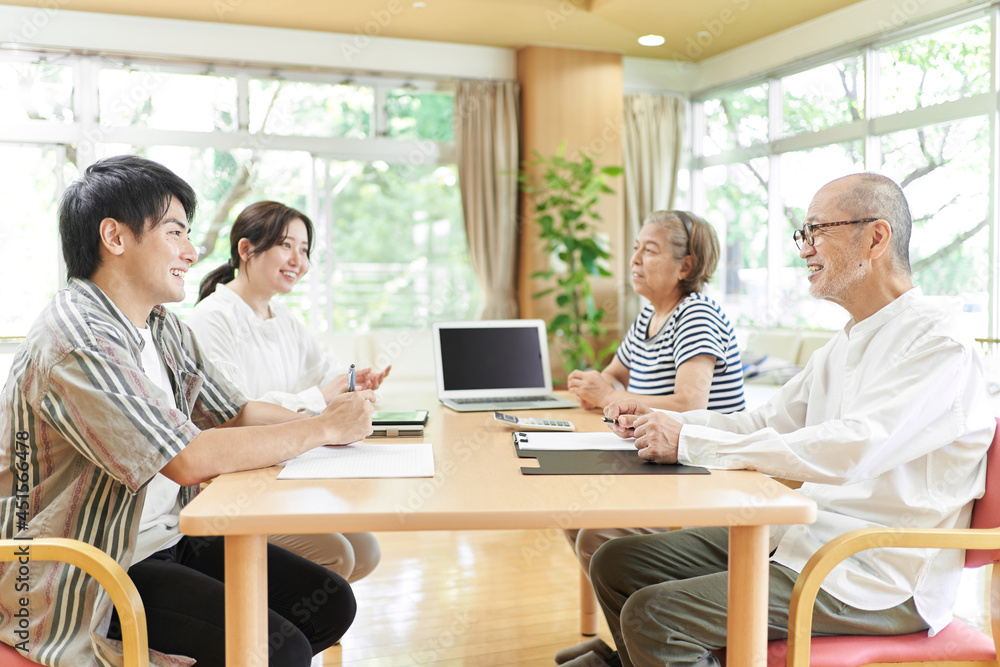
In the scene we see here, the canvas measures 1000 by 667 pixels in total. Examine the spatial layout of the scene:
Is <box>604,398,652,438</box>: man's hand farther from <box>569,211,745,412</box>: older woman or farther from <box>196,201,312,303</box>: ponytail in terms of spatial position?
<box>196,201,312,303</box>: ponytail

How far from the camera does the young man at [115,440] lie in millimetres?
1211

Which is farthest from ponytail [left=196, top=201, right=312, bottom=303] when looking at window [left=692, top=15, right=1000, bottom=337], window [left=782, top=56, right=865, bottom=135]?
window [left=782, top=56, right=865, bottom=135]

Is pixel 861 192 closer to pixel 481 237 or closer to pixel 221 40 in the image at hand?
pixel 481 237

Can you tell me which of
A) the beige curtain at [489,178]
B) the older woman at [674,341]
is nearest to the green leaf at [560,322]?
the beige curtain at [489,178]

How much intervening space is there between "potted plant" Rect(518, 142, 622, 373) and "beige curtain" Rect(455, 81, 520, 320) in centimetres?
19

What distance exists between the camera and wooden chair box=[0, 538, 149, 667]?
1.15m

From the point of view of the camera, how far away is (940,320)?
148 centimetres

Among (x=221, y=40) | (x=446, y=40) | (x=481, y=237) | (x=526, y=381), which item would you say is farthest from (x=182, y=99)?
(x=526, y=381)

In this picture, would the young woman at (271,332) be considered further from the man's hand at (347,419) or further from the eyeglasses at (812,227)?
the eyeglasses at (812,227)

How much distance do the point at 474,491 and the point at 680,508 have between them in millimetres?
327

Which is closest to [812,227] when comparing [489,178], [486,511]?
[486,511]

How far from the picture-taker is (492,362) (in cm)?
250

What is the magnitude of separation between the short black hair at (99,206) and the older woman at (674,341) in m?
1.23

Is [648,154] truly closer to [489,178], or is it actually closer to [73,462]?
[489,178]
